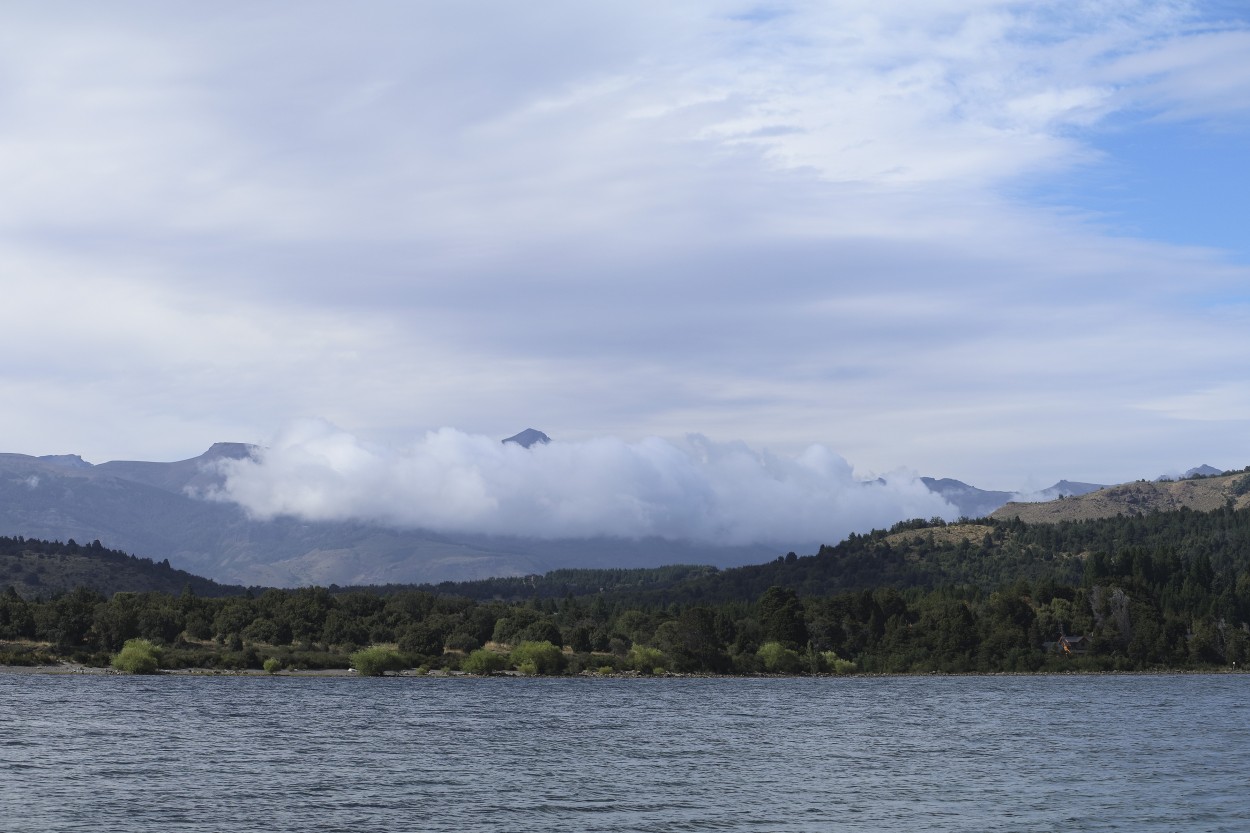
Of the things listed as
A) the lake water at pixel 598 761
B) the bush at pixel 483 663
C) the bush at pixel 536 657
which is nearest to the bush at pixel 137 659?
the lake water at pixel 598 761

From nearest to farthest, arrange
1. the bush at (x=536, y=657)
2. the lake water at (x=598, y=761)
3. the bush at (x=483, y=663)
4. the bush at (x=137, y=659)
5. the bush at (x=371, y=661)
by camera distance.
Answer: the lake water at (x=598, y=761), the bush at (x=137, y=659), the bush at (x=371, y=661), the bush at (x=483, y=663), the bush at (x=536, y=657)

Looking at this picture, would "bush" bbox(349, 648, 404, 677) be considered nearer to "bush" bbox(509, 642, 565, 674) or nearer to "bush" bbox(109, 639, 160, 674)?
"bush" bbox(509, 642, 565, 674)

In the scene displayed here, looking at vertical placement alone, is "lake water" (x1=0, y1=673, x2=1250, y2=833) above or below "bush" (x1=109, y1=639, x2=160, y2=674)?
above

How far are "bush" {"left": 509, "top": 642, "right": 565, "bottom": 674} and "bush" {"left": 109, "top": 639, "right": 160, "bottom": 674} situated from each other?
1967 inches

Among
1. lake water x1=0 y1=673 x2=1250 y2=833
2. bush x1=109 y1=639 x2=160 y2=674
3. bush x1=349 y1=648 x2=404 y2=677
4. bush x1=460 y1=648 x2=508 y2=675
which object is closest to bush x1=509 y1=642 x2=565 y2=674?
bush x1=460 y1=648 x2=508 y2=675

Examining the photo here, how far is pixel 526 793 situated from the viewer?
229ft

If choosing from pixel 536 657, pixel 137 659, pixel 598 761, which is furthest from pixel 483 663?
pixel 598 761

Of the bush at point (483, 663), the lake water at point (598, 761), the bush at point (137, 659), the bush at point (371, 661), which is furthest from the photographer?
the bush at point (483, 663)

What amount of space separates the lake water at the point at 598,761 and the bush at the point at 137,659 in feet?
69.4

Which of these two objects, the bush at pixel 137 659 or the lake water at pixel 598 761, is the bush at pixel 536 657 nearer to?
the lake water at pixel 598 761

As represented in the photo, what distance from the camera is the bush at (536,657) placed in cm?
19162

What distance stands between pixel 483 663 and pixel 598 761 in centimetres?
10681

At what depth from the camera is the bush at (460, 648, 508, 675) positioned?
623ft

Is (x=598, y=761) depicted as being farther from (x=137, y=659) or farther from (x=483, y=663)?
(x=483, y=663)
